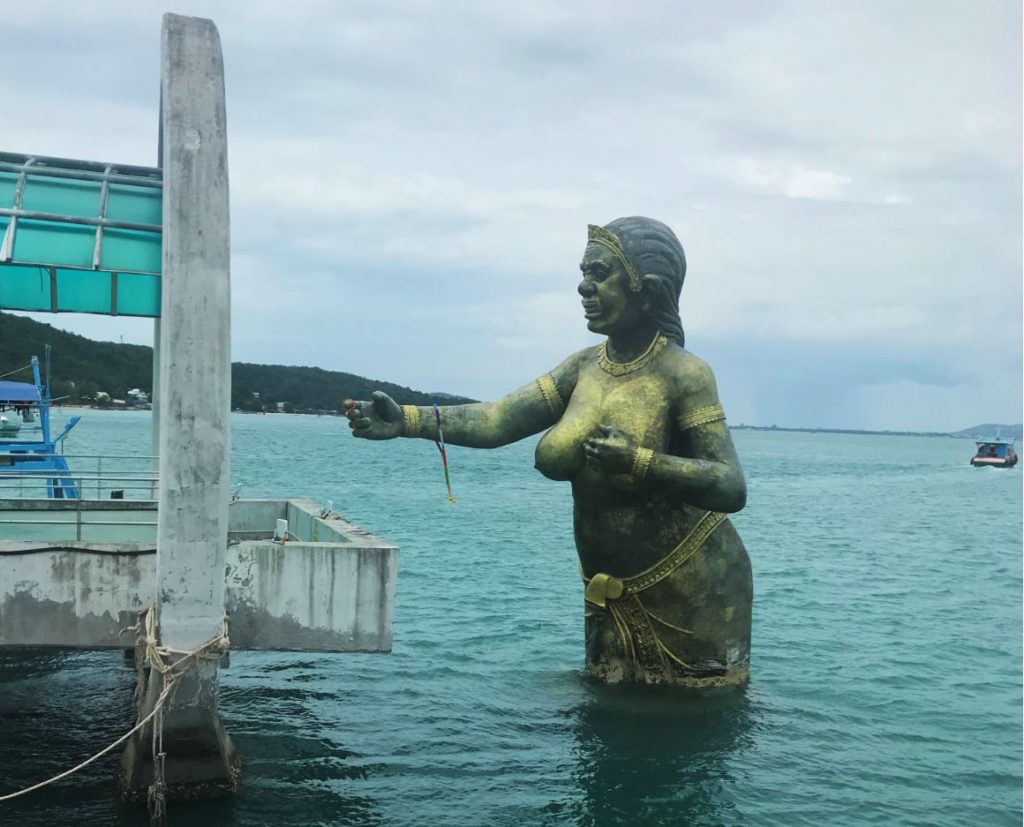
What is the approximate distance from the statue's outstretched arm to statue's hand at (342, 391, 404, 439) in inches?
1.2

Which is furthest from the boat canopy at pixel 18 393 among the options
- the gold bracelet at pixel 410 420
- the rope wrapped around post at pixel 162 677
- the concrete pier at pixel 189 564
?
the rope wrapped around post at pixel 162 677

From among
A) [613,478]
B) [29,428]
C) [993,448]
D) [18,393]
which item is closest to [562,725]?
[613,478]

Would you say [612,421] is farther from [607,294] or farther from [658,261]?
[658,261]

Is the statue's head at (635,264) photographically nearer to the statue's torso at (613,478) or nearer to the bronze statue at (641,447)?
the bronze statue at (641,447)

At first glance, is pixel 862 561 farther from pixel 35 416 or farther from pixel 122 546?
pixel 122 546

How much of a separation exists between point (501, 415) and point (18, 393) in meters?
18.0

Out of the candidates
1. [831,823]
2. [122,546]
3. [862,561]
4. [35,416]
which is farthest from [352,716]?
[862,561]

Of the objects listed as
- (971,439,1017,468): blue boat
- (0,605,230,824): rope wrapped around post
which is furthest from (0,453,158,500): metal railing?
(971,439,1017,468): blue boat

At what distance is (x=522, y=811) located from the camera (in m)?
10.5

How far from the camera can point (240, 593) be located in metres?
10.1

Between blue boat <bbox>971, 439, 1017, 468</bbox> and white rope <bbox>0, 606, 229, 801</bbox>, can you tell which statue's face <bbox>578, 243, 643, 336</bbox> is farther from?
blue boat <bbox>971, 439, 1017, 468</bbox>

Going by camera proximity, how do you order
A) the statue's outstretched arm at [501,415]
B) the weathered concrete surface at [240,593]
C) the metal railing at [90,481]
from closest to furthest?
the weathered concrete surface at [240,593] < the statue's outstretched arm at [501,415] < the metal railing at [90,481]

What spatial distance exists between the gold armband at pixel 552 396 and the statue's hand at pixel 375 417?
1763 mm

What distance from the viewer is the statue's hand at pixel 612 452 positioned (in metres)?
10.8
